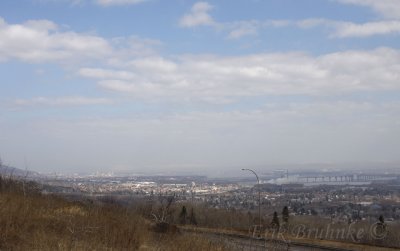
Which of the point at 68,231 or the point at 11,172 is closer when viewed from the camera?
the point at 68,231

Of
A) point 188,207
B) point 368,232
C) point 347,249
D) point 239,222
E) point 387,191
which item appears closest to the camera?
point 347,249

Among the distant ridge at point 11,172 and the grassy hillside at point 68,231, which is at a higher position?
the distant ridge at point 11,172

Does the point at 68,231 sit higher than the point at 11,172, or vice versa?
the point at 11,172

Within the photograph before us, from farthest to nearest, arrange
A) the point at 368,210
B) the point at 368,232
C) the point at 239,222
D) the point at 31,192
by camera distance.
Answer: the point at 368,210
the point at 239,222
the point at 368,232
the point at 31,192

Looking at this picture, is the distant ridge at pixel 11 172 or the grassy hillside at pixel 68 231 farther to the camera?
the distant ridge at pixel 11 172

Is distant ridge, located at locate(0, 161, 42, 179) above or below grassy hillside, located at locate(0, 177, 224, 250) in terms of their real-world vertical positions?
above

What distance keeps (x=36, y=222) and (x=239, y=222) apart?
4555cm

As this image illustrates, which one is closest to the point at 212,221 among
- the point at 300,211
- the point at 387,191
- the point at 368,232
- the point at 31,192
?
the point at 300,211

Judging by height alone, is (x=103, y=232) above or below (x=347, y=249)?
above

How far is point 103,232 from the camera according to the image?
13.2 m

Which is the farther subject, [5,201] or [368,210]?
[368,210]

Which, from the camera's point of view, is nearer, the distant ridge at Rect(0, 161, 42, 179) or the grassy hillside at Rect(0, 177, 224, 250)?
the grassy hillside at Rect(0, 177, 224, 250)

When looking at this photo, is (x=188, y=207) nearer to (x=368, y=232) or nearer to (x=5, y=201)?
(x=368, y=232)

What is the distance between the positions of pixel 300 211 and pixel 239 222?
1702 cm
